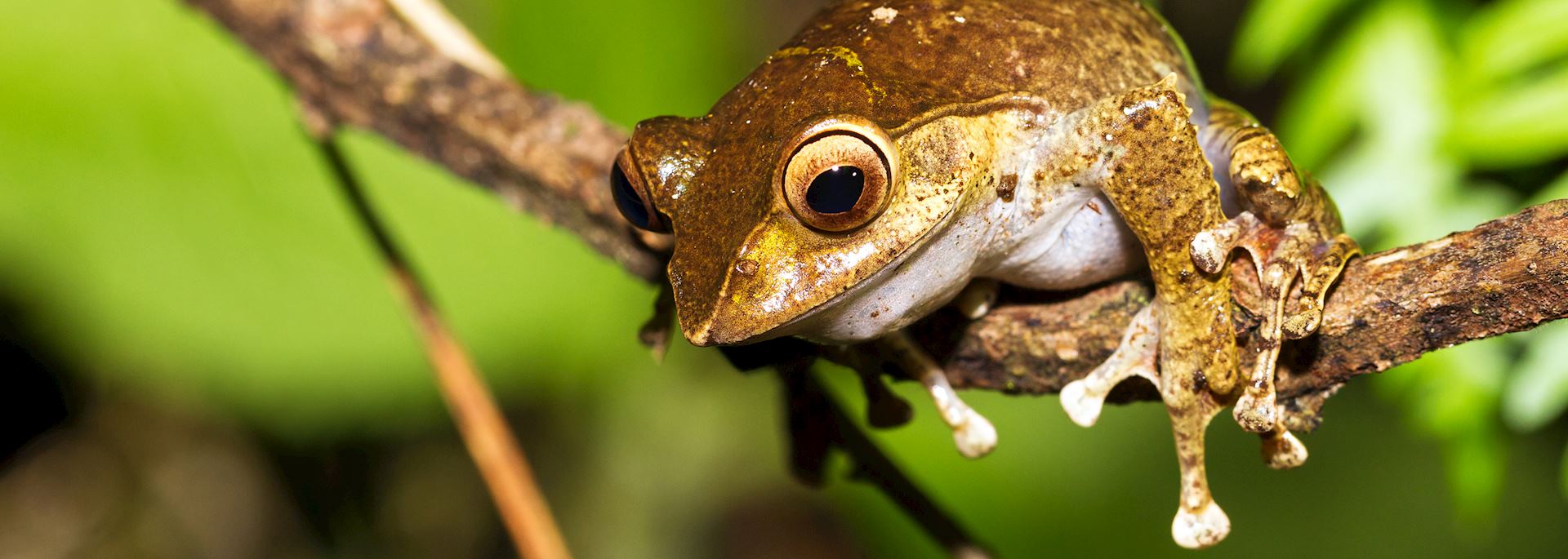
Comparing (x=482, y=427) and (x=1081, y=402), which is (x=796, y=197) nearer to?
(x=1081, y=402)

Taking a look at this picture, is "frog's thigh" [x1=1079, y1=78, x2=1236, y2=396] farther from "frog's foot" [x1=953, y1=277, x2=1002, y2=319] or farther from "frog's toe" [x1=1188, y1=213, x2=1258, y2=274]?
"frog's foot" [x1=953, y1=277, x2=1002, y2=319]

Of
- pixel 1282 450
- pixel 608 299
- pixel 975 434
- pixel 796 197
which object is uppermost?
pixel 796 197

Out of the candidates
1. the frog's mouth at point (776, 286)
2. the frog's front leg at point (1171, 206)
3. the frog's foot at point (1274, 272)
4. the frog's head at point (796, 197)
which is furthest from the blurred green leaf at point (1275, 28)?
the frog's mouth at point (776, 286)

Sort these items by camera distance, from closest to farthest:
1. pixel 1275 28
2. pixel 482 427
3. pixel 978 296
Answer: pixel 978 296 → pixel 482 427 → pixel 1275 28

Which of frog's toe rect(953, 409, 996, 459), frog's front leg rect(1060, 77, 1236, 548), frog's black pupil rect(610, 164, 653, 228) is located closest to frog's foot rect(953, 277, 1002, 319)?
frog's toe rect(953, 409, 996, 459)

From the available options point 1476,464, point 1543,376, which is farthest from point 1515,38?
point 1476,464

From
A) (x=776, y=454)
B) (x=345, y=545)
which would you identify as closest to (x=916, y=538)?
(x=776, y=454)
